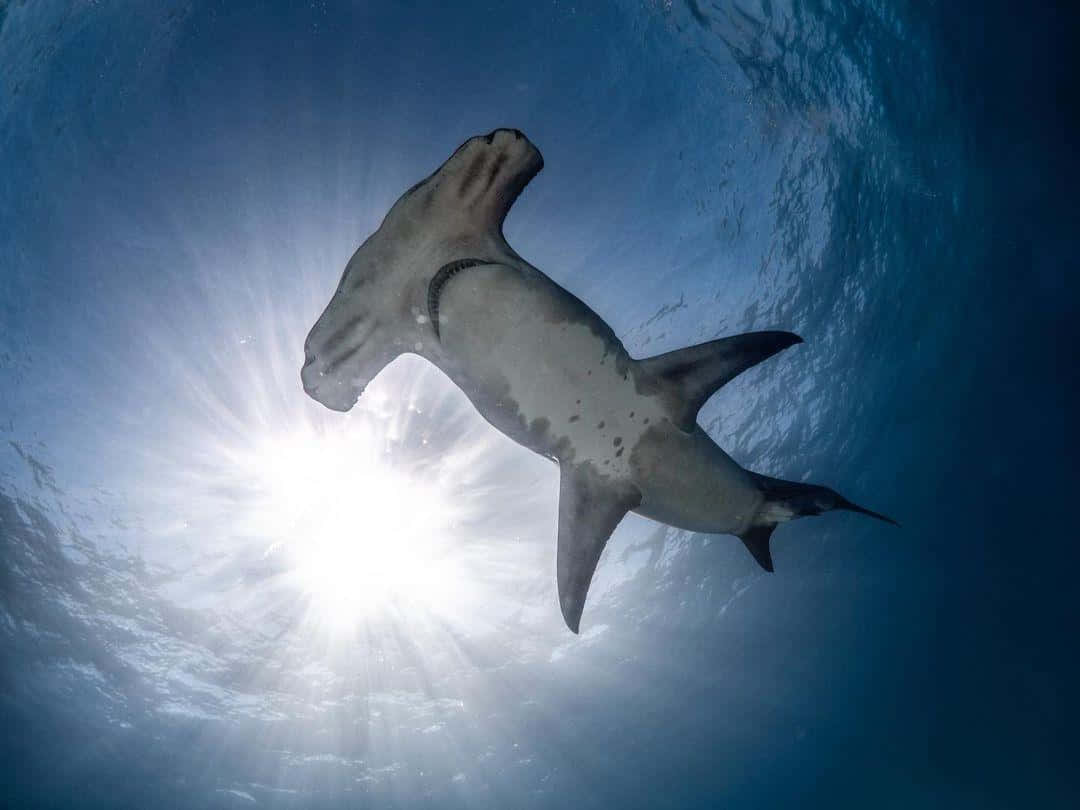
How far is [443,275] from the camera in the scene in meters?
2.85

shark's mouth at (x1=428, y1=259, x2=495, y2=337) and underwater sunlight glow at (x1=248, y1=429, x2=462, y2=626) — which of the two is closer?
shark's mouth at (x1=428, y1=259, x2=495, y2=337)

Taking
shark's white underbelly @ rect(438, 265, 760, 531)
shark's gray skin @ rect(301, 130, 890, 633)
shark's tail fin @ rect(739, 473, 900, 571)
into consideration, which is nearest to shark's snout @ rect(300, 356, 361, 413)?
shark's gray skin @ rect(301, 130, 890, 633)

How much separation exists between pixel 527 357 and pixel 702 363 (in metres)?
1.20

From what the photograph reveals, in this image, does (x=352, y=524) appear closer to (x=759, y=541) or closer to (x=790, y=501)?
(x=759, y=541)

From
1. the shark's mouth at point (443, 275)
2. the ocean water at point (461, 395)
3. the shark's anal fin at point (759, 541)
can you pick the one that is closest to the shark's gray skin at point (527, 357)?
the shark's mouth at point (443, 275)

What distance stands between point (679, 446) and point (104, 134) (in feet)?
27.7

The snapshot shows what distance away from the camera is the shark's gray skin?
2.82 m

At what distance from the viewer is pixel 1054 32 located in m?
10.1

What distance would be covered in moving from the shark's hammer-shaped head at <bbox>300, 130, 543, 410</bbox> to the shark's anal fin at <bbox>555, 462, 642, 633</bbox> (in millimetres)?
1266

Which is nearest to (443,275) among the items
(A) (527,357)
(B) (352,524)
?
(A) (527,357)

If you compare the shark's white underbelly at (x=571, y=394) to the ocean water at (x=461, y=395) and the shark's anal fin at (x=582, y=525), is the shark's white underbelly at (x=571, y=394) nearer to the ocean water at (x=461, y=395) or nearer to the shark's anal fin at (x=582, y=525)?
the shark's anal fin at (x=582, y=525)

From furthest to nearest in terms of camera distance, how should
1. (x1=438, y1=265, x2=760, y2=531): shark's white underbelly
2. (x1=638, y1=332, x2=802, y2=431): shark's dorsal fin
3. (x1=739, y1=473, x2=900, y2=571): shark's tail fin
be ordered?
(x1=739, y1=473, x2=900, y2=571): shark's tail fin, (x1=638, y1=332, x2=802, y2=431): shark's dorsal fin, (x1=438, y1=265, x2=760, y2=531): shark's white underbelly

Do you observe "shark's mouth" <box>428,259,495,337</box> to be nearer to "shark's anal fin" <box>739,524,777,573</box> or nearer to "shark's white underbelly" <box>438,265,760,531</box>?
"shark's white underbelly" <box>438,265,760,531</box>

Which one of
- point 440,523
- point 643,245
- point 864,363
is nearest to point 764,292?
point 643,245
